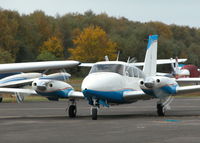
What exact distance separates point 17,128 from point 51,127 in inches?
40.8

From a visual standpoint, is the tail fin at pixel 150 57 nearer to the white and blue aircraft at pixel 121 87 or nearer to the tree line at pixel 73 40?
the white and blue aircraft at pixel 121 87

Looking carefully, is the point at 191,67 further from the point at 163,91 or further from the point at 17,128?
the point at 17,128

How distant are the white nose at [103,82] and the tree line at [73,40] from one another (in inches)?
2717

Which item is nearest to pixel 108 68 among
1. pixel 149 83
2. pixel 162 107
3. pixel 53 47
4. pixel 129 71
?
pixel 129 71

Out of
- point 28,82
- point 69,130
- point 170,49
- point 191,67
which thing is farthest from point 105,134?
point 170,49

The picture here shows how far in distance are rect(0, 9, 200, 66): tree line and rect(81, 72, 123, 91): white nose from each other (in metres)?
69.0

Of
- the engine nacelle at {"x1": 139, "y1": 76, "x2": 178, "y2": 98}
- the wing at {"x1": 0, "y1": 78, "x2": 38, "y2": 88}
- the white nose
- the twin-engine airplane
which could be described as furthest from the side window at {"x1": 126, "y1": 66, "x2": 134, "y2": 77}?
the wing at {"x1": 0, "y1": 78, "x2": 38, "y2": 88}

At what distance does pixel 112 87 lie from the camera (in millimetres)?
21953

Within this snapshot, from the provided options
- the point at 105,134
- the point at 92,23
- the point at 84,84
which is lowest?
the point at 105,134

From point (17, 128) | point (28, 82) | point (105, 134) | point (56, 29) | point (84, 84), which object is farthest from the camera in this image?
point (56, 29)

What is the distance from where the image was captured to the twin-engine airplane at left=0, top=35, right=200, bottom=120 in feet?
70.9

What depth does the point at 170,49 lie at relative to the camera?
4592 inches

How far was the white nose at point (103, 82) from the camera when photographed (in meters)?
21.3

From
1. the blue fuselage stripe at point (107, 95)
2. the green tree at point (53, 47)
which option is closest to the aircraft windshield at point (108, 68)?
the blue fuselage stripe at point (107, 95)
